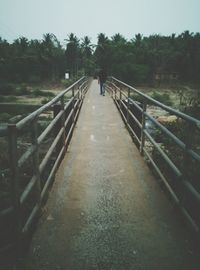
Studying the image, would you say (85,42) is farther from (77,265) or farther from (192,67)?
(77,265)

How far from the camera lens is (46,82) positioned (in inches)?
2805

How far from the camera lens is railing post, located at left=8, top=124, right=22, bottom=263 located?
→ 2.70 m

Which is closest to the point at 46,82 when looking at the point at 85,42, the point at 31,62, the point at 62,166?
the point at 31,62

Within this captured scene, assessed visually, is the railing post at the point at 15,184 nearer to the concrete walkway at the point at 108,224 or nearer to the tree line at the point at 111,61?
the concrete walkway at the point at 108,224

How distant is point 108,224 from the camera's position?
12.2 ft

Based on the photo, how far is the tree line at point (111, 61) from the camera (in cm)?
6241

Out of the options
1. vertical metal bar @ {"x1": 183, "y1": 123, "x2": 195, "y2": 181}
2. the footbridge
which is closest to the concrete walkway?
the footbridge

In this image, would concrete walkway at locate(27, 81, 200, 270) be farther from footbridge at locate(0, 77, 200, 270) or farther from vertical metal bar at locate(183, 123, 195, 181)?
vertical metal bar at locate(183, 123, 195, 181)

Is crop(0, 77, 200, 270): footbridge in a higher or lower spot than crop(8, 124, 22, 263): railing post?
lower

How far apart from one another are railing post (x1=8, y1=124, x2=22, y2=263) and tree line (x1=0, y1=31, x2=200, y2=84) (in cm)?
5532

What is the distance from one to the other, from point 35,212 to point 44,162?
648mm

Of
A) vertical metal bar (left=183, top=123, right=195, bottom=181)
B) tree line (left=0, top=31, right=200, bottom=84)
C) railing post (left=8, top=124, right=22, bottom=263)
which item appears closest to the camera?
railing post (left=8, top=124, right=22, bottom=263)

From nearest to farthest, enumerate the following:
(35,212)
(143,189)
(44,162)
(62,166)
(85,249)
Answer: (85,249) → (35,212) → (44,162) → (143,189) → (62,166)

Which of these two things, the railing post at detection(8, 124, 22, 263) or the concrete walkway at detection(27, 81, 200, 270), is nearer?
the railing post at detection(8, 124, 22, 263)
